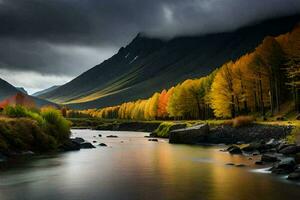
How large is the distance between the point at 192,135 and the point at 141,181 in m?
46.5

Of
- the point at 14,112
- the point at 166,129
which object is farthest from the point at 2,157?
the point at 166,129

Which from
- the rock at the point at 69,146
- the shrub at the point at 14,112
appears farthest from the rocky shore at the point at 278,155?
the shrub at the point at 14,112

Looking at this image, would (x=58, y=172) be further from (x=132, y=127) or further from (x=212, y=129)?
(x=132, y=127)

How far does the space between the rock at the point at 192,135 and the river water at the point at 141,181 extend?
30.9 meters

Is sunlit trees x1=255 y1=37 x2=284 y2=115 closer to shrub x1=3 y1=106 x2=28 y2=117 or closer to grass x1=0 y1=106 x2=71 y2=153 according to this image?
grass x1=0 y1=106 x2=71 y2=153

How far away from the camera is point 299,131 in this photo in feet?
167

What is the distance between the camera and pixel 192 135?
7712 cm

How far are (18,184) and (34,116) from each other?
29669mm

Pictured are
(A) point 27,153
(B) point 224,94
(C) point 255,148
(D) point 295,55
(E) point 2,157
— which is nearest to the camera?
(E) point 2,157

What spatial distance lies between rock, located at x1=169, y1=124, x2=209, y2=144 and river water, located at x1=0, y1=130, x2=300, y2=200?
101 feet

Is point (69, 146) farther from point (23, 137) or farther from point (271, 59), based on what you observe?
point (271, 59)

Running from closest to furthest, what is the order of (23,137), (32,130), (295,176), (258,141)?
(295,176), (23,137), (32,130), (258,141)

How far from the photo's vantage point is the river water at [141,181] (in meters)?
26.0

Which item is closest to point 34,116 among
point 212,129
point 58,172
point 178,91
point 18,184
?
point 58,172
